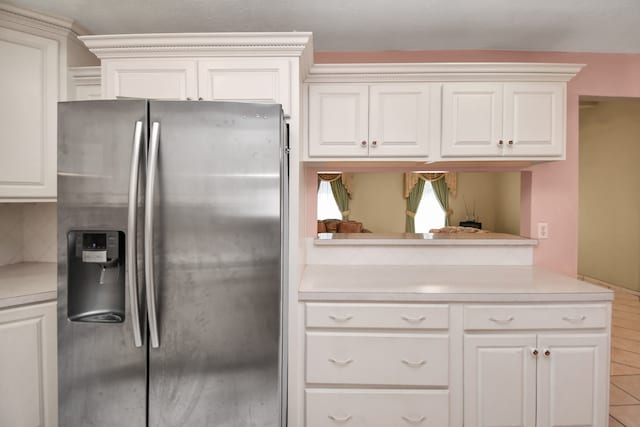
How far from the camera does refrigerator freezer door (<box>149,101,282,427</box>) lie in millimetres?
1476

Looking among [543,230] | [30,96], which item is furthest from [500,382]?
[30,96]

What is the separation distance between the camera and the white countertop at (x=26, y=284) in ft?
5.52

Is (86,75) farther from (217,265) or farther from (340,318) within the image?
(340,318)

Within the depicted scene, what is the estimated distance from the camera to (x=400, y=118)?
6.86ft

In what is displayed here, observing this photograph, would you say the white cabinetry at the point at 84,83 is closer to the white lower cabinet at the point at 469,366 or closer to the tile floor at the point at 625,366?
the white lower cabinet at the point at 469,366

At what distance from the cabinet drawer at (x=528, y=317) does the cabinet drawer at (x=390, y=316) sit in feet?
0.49

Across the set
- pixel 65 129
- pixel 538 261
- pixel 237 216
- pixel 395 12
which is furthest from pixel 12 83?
pixel 538 261

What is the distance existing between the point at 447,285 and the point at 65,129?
192 cm

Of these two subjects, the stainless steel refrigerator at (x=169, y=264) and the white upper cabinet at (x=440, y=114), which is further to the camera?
the white upper cabinet at (x=440, y=114)

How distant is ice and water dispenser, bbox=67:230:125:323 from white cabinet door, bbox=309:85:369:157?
3.80 feet

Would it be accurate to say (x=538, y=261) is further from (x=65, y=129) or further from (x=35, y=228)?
(x=35, y=228)

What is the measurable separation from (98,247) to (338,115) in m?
1.39

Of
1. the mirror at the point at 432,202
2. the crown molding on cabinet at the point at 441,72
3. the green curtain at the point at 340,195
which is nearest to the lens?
the crown molding on cabinet at the point at 441,72

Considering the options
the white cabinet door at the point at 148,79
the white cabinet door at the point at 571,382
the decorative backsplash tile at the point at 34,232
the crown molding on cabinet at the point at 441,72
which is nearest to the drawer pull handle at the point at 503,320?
the white cabinet door at the point at 571,382
